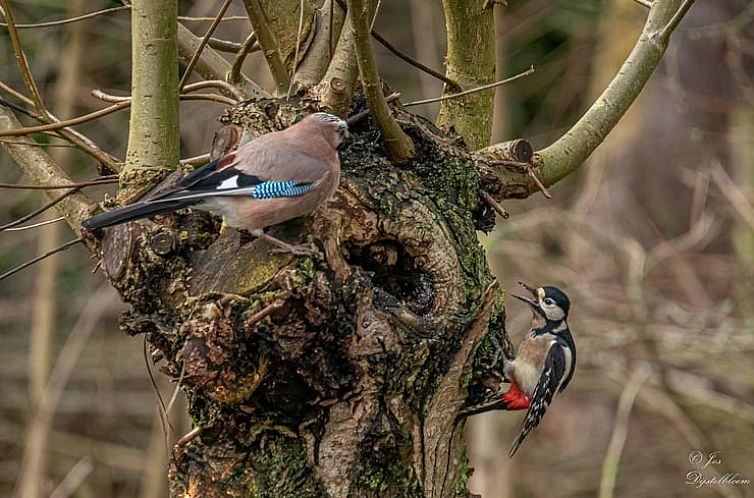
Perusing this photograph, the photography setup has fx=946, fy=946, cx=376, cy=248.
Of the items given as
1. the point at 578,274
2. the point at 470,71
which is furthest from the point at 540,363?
the point at 578,274

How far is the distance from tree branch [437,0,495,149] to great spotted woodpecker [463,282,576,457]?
779 millimetres

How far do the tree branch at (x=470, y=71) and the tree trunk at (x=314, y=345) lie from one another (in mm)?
793

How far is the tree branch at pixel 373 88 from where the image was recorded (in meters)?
2.56

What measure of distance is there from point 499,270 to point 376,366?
15.5 ft

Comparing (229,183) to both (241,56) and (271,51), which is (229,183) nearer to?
(271,51)

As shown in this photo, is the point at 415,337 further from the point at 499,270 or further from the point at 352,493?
the point at 499,270

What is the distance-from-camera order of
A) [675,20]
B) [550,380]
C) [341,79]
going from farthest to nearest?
[550,380], [675,20], [341,79]

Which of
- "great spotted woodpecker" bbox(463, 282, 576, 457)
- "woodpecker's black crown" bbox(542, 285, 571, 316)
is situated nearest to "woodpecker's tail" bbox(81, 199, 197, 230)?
"great spotted woodpecker" bbox(463, 282, 576, 457)

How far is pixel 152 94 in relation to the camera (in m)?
2.83

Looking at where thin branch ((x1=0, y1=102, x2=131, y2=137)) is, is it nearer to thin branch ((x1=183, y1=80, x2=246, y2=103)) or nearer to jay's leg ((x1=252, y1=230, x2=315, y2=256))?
thin branch ((x1=183, y1=80, x2=246, y2=103))

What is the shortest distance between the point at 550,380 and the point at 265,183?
1788mm

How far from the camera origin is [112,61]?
7762 mm

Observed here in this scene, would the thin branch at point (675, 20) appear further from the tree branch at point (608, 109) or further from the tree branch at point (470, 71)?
the tree branch at point (470, 71)

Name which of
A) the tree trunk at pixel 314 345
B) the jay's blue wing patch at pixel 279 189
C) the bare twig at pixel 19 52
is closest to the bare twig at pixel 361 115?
the tree trunk at pixel 314 345
